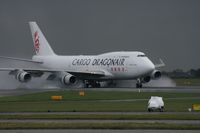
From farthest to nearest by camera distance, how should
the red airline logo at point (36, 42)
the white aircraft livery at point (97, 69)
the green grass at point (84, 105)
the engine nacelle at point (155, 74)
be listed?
1. the red airline logo at point (36, 42)
2. the engine nacelle at point (155, 74)
3. the white aircraft livery at point (97, 69)
4. the green grass at point (84, 105)

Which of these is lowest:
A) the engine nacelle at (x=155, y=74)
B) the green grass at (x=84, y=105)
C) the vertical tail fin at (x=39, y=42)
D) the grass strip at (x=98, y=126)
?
the grass strip at (x=98, y=126)

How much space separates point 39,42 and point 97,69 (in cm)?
1834

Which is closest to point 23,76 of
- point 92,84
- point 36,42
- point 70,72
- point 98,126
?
point 70,72

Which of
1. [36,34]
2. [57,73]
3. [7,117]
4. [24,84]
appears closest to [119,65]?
[57,73]

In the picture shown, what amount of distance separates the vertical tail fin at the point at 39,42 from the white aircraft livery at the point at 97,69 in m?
4.50

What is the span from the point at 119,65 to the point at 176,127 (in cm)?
6495

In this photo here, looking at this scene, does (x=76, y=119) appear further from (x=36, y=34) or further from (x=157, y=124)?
(x=36, y=34)

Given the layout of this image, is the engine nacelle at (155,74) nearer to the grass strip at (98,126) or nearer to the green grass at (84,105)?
the green grass at (84,105)

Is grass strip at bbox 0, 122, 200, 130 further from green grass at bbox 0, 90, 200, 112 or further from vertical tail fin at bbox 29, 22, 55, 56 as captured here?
vertical tail fin at bbox 29, 22, 55, 56

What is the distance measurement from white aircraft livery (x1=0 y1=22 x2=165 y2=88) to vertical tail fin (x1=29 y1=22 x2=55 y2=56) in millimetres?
4498

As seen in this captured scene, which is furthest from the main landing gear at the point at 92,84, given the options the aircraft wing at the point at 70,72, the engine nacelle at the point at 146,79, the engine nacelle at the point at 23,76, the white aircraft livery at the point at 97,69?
the engine nacelle at the point at 23,76

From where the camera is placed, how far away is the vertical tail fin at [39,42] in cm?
11006

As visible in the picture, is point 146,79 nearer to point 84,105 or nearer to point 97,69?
point 97,69

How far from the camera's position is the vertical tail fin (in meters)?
110
